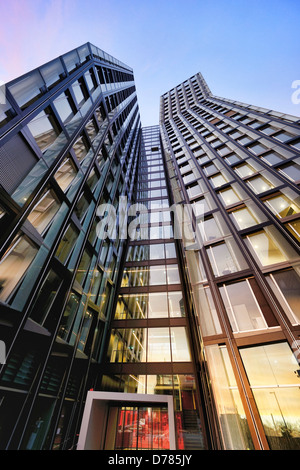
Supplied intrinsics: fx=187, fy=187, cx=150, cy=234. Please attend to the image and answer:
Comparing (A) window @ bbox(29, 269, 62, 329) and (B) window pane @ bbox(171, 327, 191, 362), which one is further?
(B) window pane @ bbox(171, 327, 191, 362)

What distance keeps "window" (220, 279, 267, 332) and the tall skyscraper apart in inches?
2.9

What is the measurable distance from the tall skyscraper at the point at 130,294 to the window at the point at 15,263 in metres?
0.07

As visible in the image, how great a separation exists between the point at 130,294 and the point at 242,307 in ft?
36.2

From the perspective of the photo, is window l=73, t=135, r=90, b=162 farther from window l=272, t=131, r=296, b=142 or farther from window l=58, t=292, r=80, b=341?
window l=272, t=131, r=296, b=142

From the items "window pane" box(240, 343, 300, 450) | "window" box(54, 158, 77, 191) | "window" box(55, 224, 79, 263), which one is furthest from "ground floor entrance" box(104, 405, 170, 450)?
"window" box(54, 158, 77, 191)

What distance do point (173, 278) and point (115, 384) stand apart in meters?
9.95

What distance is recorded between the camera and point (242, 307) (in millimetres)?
11672

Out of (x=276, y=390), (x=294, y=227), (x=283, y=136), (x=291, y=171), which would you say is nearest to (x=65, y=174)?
(x=294, y=227)

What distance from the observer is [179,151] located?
32188 mm

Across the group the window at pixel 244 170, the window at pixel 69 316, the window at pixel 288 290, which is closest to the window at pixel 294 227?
the window at pixel 288 290

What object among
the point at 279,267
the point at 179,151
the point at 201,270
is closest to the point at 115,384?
the point at 201,270

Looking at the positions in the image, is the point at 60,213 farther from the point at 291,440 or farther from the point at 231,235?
the point at 291,440

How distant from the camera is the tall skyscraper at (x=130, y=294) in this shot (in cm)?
852

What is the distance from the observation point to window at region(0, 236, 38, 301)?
7.77 metres
